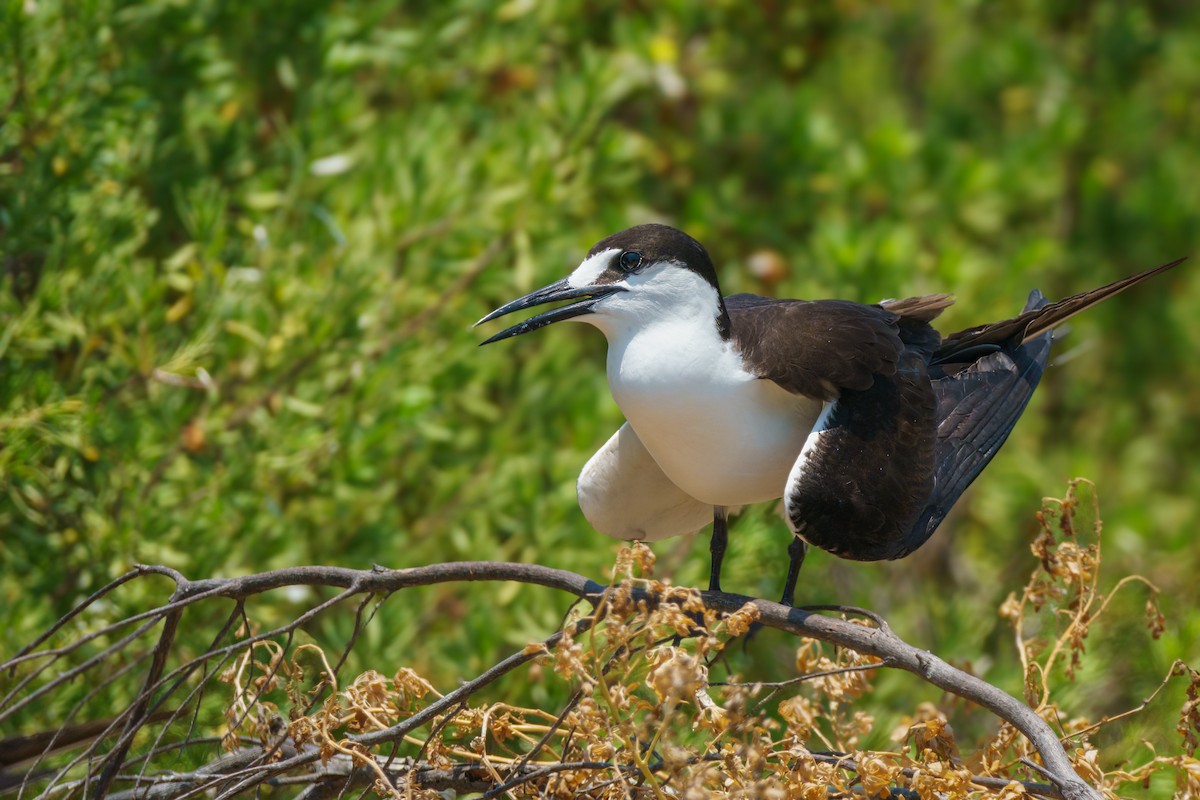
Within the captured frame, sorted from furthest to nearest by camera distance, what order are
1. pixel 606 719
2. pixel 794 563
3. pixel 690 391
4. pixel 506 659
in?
pixel 794 563
pixel 690 391
pixel 506 659
pixel 606 719

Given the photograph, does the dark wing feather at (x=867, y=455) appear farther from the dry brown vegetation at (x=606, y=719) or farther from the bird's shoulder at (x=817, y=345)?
the dry brown vegetation at (x=606, y=719)

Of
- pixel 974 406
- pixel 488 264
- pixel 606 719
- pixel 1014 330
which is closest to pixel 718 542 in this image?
pixel 974 406

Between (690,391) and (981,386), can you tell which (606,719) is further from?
(981,386)

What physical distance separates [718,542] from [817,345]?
0.51 meters

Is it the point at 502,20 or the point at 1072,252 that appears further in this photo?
the point at 1072,252

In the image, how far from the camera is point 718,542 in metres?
2.86

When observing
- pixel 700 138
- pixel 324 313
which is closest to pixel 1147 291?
pixel 700 138

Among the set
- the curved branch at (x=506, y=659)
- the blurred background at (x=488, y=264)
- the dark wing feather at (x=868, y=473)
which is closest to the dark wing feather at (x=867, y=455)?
the dark wing feather at (x=868, y=473)

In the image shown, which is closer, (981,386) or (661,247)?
(661,247)

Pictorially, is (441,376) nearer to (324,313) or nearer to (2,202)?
(324,313)

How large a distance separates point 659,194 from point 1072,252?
209 centimetres

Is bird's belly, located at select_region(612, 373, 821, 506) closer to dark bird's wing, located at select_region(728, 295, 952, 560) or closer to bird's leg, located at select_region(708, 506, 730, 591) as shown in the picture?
dark bird's wing, located at select_region(728, 295, 952, 560)

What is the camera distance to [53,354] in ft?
10.9

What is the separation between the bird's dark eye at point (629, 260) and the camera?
2.59m
